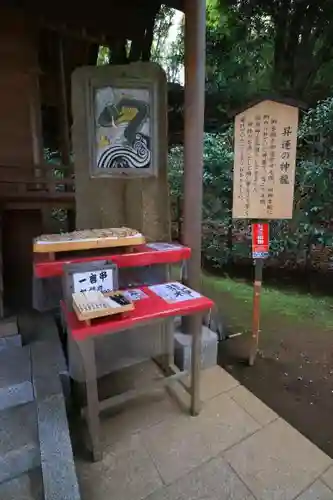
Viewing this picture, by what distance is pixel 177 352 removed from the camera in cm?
326

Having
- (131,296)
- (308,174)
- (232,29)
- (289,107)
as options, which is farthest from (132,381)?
(232,29)

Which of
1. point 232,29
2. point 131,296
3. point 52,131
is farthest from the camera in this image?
point 52,131

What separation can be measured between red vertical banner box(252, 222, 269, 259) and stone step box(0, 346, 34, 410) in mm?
2480

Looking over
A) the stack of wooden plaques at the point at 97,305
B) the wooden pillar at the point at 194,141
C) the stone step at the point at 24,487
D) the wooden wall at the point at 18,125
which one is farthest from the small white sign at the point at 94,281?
the wooden wall at the point at 18,125

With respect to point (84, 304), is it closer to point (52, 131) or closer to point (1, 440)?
point (1, 440)

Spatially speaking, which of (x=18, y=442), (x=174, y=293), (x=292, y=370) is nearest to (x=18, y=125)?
(x=174, y=293)

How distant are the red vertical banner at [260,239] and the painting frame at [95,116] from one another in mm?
1265

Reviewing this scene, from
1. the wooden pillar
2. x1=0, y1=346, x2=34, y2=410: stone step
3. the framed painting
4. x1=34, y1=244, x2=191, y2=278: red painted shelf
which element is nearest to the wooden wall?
x1=0, y1=346, x2=34, y2=410: stone step

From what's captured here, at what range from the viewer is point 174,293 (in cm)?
250

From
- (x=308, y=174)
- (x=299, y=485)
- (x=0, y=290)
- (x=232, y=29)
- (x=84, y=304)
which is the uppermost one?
(x=232, y=29)

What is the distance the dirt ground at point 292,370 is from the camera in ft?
8.95

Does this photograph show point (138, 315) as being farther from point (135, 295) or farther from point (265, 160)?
point (265, 160)

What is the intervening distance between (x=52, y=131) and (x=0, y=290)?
271 inches

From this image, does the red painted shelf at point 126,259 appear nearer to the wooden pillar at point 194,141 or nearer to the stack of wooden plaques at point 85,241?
the stack of wooden plaques at point 85,241
